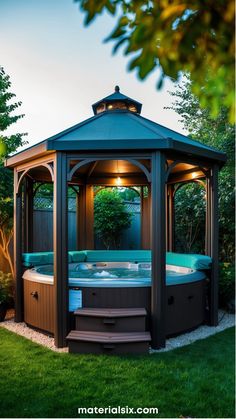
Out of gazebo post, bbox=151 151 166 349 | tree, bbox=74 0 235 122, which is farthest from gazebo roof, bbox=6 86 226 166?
tree, bbox=74 0 235 122

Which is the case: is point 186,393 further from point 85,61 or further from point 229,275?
point 85,61

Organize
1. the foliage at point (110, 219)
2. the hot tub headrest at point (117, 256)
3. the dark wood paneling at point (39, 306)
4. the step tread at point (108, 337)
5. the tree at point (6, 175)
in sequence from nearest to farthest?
the step tread at point (108, 337) < the dark wood paneling at point (39, 306) < the tree at point (6, 175) < the hot tub headrest at point (117, 256) < the foliage at point (110, 219)

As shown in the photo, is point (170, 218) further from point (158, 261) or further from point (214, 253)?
point (158, 261)

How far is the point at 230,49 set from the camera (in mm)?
1142

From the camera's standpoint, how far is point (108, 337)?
4141mm

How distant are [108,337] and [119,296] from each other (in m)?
0.63

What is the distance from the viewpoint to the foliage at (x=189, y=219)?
8.40 m

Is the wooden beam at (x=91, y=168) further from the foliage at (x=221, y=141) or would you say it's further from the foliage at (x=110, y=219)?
the foliage at (x=221, y=141)

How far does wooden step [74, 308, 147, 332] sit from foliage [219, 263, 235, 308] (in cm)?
237

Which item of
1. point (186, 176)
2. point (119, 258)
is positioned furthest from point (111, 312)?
point (186, 176)

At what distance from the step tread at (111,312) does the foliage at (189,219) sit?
429 cm

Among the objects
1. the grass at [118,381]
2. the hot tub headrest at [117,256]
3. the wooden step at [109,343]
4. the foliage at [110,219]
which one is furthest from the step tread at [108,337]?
the foliage at [110,219]

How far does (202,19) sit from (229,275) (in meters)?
5.75

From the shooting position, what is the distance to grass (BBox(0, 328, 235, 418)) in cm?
296
